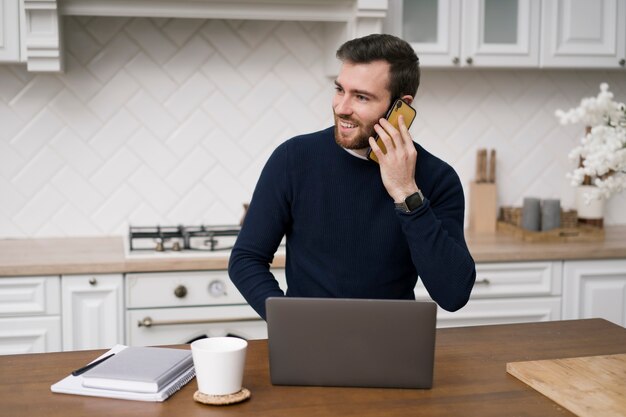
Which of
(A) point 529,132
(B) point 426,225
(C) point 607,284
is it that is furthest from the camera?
(A) point 529,132

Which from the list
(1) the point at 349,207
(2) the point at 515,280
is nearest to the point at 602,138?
(1) the point at 349,207

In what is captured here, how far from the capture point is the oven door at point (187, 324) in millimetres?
2906

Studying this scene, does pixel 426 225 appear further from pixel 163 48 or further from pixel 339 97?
pixel 163 48

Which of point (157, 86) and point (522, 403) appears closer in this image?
point (522, 403)

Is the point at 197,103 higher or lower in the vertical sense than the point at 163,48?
lower

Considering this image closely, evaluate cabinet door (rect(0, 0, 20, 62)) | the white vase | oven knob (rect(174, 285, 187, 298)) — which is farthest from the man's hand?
the white vase

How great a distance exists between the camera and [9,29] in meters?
2.95

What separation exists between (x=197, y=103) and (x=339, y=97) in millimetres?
1574

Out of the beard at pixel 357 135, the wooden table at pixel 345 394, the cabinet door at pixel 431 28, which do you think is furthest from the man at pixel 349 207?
the cabinet door at pixel 431 28

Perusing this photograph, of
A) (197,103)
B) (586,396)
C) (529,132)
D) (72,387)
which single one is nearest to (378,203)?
(586,396)

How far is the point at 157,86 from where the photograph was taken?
3.43 metres

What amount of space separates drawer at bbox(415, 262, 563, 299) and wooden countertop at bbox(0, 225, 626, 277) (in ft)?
0.12

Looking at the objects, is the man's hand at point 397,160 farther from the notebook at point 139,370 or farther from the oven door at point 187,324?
the oven door at point 187,324

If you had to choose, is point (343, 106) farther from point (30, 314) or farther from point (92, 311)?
point (30, 314)
